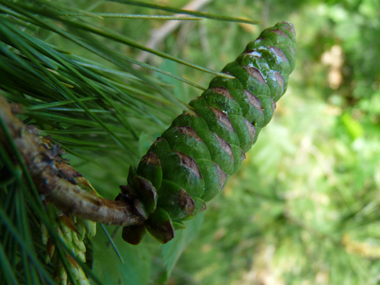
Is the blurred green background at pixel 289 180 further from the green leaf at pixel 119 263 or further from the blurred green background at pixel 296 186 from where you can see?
the green leaf at pixel 119 263

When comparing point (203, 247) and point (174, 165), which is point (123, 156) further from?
point (203, 247)

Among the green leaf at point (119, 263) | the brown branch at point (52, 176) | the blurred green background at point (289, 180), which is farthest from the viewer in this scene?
the blurred green background at point (289, 180)

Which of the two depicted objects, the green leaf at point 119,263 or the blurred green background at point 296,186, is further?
the blurred green background at point 296,186

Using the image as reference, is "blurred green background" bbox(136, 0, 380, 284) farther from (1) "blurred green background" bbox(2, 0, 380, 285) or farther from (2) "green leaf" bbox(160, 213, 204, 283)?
(2) "green leaf" bbox(160, 213, 204, 283)

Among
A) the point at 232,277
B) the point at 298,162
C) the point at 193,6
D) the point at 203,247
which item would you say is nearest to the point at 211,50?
the point at 193,6

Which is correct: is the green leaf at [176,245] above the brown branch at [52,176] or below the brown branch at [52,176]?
below

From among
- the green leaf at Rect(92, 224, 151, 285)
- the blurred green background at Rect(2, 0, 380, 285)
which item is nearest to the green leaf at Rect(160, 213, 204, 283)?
the green leaf at Rect(92, 224, 151, 285)

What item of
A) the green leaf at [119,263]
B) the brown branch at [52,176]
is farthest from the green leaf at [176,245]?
the brown branch at [52,176]

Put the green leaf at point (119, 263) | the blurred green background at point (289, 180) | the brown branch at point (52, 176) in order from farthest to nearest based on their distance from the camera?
the blurred green background at point (289, 180)
the green leaf at point (119, 263)
the brown branch at point (52, 176)

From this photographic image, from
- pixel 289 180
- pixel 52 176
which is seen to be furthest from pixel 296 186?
pixel 52 176
